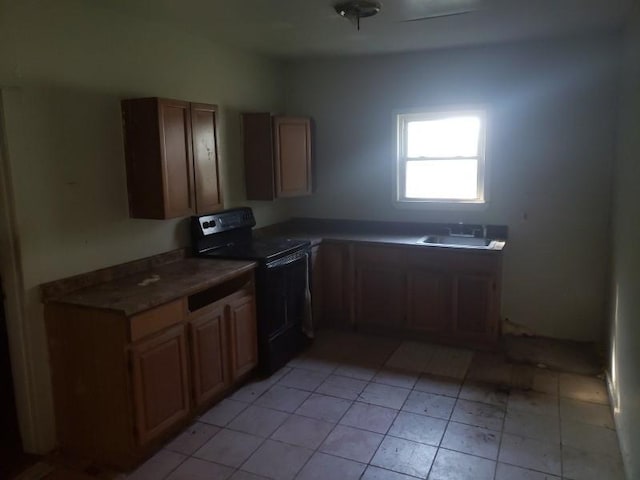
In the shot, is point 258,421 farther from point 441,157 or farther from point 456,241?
point 441,157

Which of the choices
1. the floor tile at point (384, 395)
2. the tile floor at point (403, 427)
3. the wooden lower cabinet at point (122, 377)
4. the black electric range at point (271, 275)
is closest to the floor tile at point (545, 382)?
the tile floor at point (403, 427)

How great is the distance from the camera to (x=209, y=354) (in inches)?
115

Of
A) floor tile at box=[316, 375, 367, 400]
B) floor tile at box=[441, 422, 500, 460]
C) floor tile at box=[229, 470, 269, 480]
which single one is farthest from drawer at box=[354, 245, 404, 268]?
floor tile at box=[229, 470, 269, 480]

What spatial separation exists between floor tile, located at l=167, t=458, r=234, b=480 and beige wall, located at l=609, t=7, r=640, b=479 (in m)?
1.84

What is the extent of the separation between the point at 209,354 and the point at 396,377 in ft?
4.36

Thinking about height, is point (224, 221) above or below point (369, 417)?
above

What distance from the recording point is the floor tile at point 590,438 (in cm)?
253

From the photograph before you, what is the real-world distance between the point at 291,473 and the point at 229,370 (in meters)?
0.89

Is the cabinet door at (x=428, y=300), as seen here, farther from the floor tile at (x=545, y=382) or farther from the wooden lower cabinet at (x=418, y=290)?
the floor tile at (x=545, y=382)

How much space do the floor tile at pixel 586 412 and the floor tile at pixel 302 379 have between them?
1526 millimetres

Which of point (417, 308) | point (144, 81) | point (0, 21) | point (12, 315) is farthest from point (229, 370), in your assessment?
point (0, 21)

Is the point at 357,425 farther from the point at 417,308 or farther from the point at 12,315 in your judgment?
the point at 12,315

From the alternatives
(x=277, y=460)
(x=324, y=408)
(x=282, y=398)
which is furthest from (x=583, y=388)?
(x=277, y=460)

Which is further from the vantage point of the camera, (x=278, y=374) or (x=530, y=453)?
(x=278, y=374)
